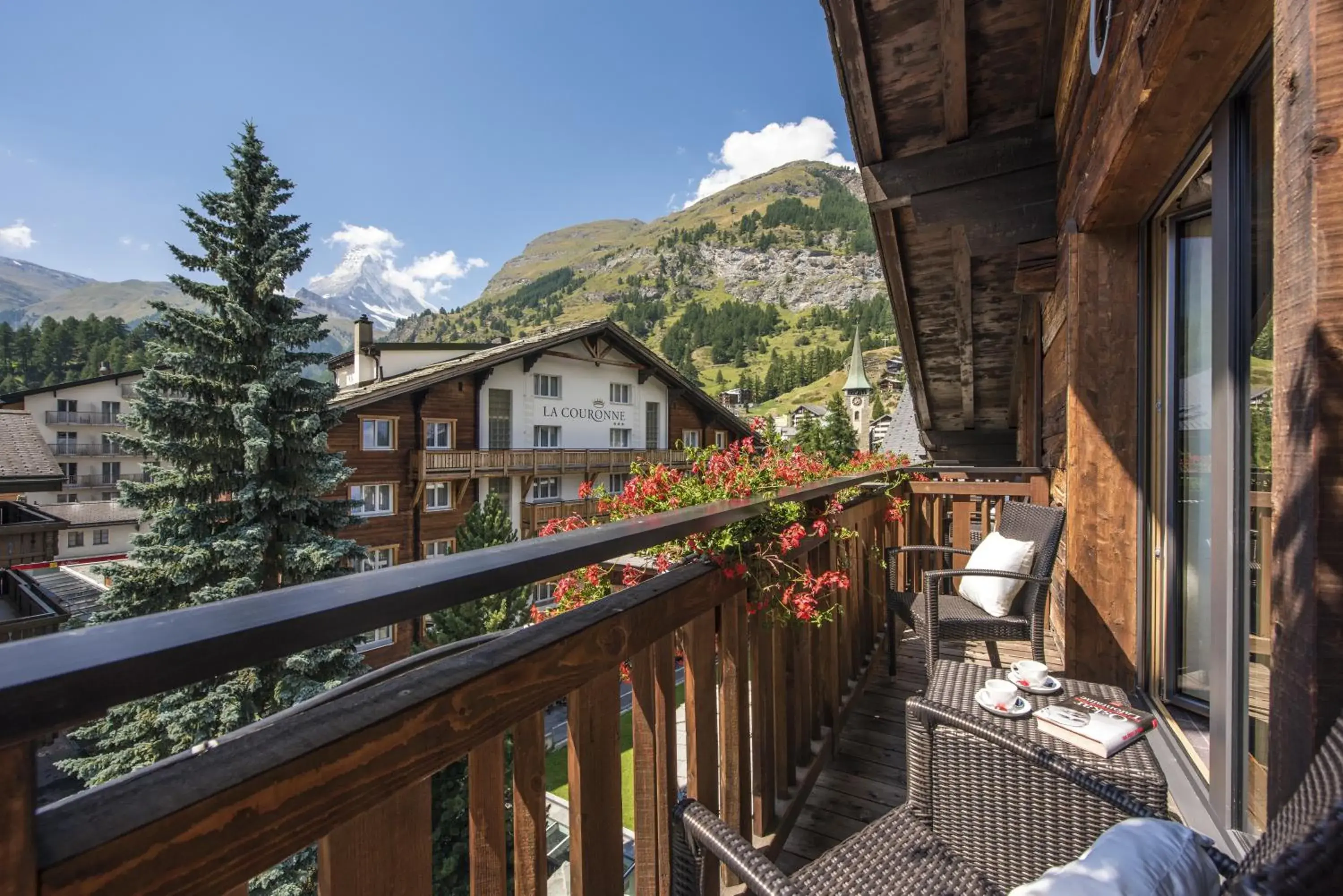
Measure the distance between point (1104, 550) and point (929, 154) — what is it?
262 centimetres

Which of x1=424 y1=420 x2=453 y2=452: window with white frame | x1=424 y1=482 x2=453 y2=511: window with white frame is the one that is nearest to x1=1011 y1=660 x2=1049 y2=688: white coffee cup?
x1=424 y1=420 x2=453 y2=452: window with white frame

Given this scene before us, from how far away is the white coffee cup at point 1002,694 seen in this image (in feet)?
5.18

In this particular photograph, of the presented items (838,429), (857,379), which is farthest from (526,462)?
(857,379)

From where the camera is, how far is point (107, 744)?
28.4 ft

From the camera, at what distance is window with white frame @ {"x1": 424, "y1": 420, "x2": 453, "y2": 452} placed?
14.9 m

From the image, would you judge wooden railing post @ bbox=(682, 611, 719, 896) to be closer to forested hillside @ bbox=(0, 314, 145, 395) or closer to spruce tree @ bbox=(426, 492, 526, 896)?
spruce tree @ bbox=(426, 492, 526, 896)

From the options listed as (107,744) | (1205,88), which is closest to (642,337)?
(107,744)

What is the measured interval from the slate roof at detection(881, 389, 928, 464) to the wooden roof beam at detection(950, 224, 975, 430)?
18.6ft

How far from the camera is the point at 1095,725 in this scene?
1.44m

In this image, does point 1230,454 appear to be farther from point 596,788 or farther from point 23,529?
point 23,529

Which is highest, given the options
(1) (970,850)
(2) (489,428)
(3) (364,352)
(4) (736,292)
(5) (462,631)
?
(4) (736,292)

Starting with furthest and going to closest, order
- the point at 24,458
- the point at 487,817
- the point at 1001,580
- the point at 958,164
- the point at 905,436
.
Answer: the point at 905,436 < the point at 24,458 < the point at 958,164 < the point at 1001,580 < the point at 487,817

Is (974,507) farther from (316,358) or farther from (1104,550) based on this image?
(316,358)

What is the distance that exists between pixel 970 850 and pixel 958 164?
3.65 m
